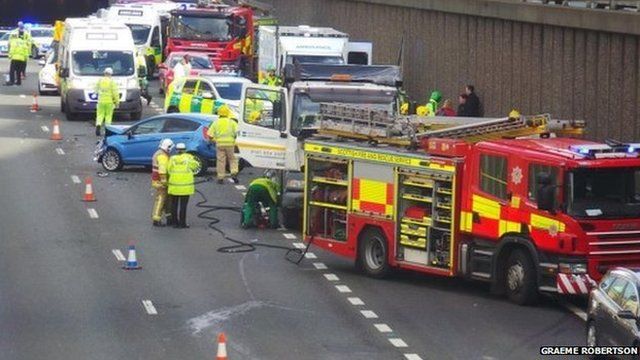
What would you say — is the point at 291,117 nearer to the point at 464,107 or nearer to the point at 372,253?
the point at 372,253

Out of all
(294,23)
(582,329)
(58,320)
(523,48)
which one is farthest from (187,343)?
(294,23)

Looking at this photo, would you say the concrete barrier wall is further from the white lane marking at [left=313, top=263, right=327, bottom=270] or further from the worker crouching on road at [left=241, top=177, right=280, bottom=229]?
the white lane marking at [left=313, top=263, right=327, bottom=270]

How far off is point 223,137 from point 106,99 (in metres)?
8.67

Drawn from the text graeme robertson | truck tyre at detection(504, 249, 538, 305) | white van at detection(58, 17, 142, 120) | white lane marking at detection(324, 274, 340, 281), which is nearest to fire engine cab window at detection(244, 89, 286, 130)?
white lane marking at detection(324, 274, 340, 281)

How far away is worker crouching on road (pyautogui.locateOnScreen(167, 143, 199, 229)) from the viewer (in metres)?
33.8

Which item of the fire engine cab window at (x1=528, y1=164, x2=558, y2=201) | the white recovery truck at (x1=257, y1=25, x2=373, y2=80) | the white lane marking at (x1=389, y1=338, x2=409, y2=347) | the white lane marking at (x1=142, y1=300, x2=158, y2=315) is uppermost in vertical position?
the white recovery truck at (x1=257, y1=25, x2=373, y2=80)

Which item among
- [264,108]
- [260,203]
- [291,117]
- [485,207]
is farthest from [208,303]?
[264,108]

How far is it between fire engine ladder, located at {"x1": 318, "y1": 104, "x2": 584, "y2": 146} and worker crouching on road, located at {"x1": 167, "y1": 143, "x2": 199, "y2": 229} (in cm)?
366

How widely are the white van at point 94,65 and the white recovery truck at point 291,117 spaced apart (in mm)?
15907

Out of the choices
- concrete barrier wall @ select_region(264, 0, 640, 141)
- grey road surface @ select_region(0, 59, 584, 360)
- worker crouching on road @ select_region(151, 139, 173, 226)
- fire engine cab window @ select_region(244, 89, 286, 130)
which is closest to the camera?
grey road surface @ select_region(0, 59, 584, 360)

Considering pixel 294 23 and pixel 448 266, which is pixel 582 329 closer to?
pixel 448 266

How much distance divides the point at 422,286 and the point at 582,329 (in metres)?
4.19

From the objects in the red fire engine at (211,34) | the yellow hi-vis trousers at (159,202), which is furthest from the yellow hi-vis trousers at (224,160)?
the red fire engine at (211,34)

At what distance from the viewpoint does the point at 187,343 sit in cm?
2338
